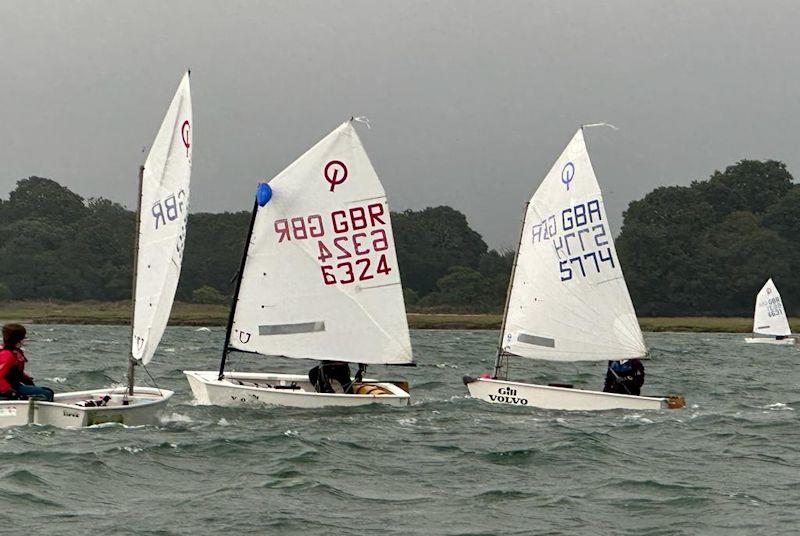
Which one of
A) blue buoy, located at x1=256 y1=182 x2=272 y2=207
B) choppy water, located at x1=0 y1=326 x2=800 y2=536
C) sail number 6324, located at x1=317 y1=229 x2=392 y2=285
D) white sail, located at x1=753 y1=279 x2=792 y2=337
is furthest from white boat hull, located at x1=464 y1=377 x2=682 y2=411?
white sail, located at x1=753 y1=279 x2=792 y2=337

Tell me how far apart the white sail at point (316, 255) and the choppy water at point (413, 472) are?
2.43m

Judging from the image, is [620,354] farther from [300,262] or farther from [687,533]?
[687,533]

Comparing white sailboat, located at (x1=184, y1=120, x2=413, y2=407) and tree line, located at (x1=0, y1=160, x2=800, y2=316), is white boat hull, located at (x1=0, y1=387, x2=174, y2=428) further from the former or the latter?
tree line, located at (x1=0, y1=160, x2=800, y2=316)

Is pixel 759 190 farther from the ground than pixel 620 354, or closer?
farther from the ground

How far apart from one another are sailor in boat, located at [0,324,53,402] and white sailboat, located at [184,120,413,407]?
5.96 metres

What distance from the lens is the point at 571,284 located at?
31.3m

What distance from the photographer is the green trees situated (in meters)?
127

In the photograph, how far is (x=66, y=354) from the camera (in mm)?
49406

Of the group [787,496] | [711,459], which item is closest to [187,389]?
[711,459]

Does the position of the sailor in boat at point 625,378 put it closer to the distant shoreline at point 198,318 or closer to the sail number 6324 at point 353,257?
the sail number 6324 at point 353,257

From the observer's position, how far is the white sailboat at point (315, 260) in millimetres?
28328

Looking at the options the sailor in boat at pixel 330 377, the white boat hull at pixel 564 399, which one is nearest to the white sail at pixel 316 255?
the sailor in boat at pixel 330 377

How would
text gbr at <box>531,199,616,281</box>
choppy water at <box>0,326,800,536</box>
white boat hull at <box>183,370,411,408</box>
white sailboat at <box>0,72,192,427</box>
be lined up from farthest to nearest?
text gbr at <box>531,199,616,281</box>, white boat hull at <box>183,370,411,408</box>, white sailboat at <box>0,72,192,427</box>, choppy water at <box>0,326,800,536</box>

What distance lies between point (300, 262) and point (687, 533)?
558 inches
